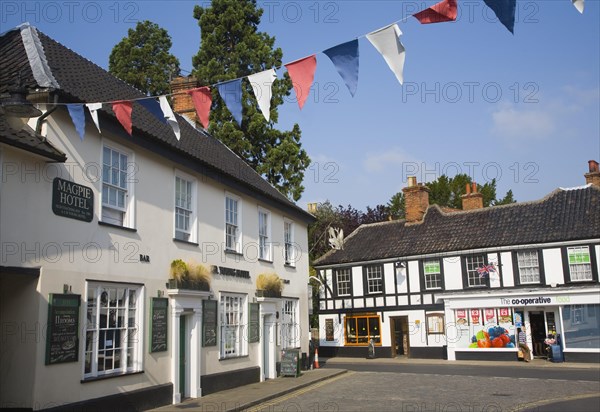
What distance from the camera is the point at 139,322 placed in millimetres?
12203

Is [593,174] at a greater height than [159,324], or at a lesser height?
greater

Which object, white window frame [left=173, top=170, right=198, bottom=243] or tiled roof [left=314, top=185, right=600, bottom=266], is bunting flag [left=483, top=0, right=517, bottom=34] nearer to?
white window frame [left=173, top=170, right=198, bottom=243]

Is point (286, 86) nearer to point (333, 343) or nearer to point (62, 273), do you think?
point (333, 343)

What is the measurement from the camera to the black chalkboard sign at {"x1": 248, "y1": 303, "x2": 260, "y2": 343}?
1756 centimetres

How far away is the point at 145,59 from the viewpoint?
3453cm

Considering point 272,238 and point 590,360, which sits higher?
point 272,238

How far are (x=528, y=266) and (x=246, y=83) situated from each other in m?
17.1

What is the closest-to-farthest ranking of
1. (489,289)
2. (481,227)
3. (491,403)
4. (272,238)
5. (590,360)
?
(491,403) → (272,238) → (590,360) → (489,289) → (481,227)

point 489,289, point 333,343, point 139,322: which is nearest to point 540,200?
point 489,289

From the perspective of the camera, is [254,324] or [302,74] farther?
[254,324]

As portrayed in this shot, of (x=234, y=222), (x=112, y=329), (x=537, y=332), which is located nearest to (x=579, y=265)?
(x=537, y=332)

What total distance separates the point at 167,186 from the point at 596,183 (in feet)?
75.2

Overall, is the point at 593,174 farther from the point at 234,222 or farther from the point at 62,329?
the point at 62,329

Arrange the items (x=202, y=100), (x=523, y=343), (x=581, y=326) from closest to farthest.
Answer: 1. (x=202, y=100)
2. (x=581, y=326)
3. (x=523, y=343)
